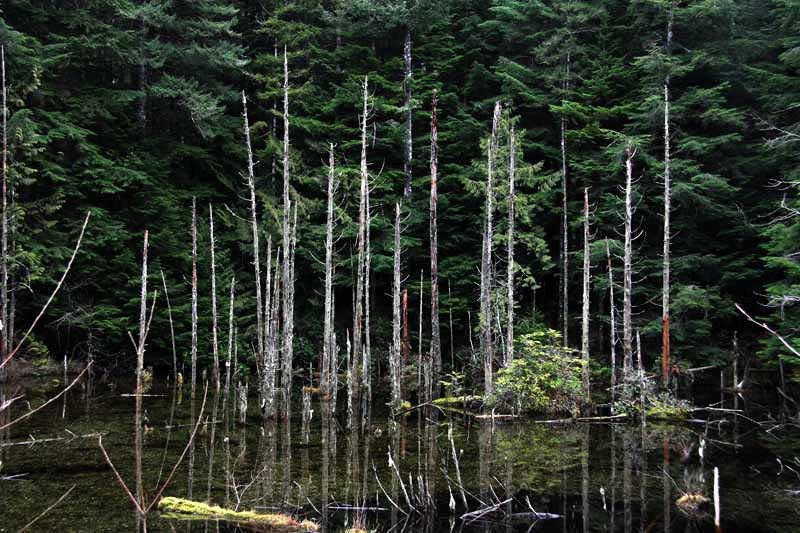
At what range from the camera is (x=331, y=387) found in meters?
14.2

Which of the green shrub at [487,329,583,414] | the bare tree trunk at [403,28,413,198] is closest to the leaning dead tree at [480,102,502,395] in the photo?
the green shrub at [487,329,583,414]

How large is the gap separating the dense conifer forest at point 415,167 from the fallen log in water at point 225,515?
10890 millimetres

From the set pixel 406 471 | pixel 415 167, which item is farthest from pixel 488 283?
pixel 415 167

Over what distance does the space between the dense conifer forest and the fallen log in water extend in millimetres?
10890

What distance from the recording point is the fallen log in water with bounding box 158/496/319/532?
21.4ft

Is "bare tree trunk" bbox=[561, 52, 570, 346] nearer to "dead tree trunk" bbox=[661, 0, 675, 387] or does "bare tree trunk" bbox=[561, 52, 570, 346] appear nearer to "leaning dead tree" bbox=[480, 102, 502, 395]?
"dead tree trunk" bbox=[661, 0, 675, 387]

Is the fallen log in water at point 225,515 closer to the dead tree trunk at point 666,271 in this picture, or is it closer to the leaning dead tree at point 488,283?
the leaning dead tree at point 488,283

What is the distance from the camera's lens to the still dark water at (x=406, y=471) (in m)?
7.13

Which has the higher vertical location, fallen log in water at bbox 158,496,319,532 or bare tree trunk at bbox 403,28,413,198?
bare tree trunk at bbox 403,28,413,198

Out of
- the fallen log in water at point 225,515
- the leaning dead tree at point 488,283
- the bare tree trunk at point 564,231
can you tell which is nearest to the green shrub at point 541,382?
the leaning dead tree at point 488,283

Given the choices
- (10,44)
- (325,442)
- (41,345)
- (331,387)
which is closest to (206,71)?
(10,44)

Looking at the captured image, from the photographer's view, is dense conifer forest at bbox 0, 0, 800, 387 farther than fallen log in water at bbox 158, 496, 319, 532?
Yes

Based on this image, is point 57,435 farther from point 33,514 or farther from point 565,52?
point 565,52

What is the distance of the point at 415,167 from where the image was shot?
84.3 feet
